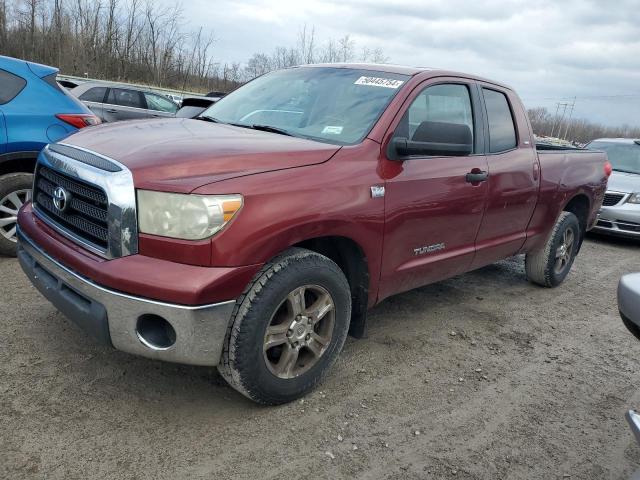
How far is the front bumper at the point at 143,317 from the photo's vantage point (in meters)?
2.31

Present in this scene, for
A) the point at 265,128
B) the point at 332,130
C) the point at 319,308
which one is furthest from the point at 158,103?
the point at 319,308

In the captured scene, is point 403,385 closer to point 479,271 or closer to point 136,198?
point 136,198

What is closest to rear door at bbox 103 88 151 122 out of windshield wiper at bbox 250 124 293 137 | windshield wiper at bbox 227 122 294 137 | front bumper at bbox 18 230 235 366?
windshield wiper at bbox 227 122 294 137

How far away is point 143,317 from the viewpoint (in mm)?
2367

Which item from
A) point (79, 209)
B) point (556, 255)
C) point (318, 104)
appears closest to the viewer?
point (79, 209)

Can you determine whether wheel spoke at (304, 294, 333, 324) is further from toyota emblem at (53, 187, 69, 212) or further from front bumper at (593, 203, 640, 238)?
front bumper at (593, 203, 640, 238)

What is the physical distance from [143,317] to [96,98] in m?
10.9

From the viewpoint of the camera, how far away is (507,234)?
14.4 ft

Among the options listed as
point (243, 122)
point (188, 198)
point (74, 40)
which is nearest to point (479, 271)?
point (243, 122)

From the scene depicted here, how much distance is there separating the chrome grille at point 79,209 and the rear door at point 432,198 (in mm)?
1540

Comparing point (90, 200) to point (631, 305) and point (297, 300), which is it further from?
point (631, 305)

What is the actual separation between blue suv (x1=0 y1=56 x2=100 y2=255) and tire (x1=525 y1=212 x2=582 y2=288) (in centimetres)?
445

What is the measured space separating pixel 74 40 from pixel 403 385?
30570 mm

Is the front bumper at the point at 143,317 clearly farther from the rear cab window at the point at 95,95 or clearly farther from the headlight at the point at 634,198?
the rear cab window at the point at 95,95
